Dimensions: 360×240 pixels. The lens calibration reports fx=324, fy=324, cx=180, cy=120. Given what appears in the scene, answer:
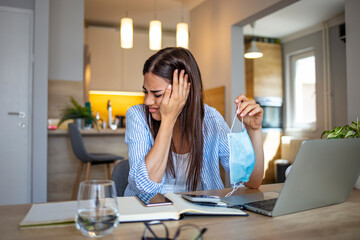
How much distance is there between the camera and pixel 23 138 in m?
3.31

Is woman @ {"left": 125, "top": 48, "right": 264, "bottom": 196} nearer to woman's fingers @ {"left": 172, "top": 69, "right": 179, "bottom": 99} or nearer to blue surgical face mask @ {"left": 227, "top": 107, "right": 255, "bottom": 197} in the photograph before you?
woman's fingers @ {"left": 172, "top": 69, "right": 179, "bottom": 99}

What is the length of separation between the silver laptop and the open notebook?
0.11m

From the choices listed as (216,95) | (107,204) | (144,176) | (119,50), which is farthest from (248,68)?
(107,204)

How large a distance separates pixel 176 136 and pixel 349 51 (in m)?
1.64

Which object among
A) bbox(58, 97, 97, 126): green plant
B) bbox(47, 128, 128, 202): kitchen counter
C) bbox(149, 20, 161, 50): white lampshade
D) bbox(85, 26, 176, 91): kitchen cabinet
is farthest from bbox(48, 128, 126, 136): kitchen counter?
bbox(85, 26, 176, 91): kitchen cabinet

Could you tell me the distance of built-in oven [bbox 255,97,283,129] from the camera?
18.1ft

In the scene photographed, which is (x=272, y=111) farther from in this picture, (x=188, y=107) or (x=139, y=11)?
(x=188, y=107)

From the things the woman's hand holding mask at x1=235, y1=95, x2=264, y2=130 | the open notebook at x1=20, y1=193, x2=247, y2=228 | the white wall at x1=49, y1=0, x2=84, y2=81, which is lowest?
the open notebook at x1=20, y1=193, x2=247, y2=228

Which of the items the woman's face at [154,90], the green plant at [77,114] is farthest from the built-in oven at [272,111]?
the woman's face at [154,90]

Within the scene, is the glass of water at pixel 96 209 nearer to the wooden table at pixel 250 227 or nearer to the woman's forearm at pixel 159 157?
the wooden table at pixel 250 227

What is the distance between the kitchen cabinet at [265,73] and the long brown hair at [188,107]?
4.25m

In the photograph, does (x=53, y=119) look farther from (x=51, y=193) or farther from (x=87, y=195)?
(x=87, y=195)

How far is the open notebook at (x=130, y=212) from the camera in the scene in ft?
2.43

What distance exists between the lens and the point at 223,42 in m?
4.08
